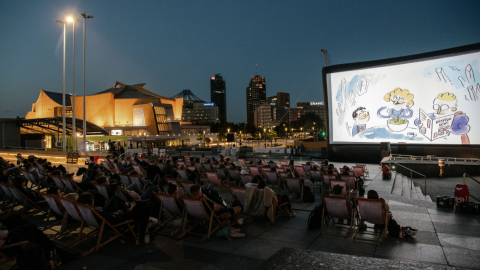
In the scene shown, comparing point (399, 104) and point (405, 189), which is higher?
point (399, 104)

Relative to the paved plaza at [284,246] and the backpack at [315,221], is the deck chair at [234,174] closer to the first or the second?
the paved plaza at [284,246]

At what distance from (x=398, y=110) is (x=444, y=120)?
2566 millimetres

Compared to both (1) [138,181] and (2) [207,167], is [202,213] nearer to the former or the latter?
(1) [138,181]

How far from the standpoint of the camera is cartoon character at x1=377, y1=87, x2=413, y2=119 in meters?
18.6

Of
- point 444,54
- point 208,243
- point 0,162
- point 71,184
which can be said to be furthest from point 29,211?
point 444,54

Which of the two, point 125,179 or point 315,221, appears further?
point 125,179

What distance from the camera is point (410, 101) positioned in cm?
1847

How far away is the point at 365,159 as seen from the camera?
2312 cm

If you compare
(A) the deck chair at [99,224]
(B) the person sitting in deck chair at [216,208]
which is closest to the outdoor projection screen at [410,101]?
(B) the person sitting in deck chair at [216,208]

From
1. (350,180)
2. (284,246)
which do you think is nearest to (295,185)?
(350,180)

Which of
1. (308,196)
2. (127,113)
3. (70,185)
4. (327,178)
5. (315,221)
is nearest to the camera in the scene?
(315,221)

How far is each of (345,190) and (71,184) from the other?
22.7ft

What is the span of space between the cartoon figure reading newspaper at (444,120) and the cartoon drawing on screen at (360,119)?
3.31 meters

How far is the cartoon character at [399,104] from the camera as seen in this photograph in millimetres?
18578
